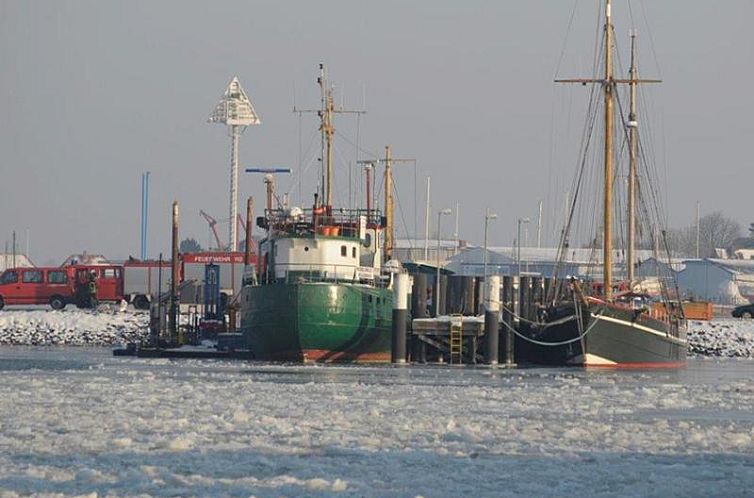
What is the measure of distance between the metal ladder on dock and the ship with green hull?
2054mm

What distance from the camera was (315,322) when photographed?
50.2m

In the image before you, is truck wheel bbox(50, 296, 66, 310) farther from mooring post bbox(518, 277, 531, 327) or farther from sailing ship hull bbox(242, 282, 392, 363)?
mooring post bbox(518, 277, 531, 327)

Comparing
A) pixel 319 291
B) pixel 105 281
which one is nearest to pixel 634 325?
pixel 319 291

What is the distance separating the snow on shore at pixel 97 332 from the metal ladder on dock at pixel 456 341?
711 inches

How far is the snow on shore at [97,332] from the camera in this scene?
219 ft

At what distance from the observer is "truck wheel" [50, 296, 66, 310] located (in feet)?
275

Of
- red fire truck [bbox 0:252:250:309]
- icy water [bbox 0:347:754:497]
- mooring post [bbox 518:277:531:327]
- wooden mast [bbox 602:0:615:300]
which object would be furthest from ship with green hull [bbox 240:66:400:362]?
red fire truck [bbox 0:252:250:309]

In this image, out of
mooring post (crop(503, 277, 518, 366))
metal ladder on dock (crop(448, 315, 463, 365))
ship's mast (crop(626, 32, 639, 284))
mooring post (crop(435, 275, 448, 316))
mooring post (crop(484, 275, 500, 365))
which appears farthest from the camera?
ship's mast (crop(626, 32, 639, 284))

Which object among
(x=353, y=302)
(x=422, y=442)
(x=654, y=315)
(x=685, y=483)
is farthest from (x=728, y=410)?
(x=654, y=315)

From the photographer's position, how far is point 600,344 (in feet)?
172

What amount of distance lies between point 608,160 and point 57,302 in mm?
37228

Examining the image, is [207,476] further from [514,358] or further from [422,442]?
[514,358]

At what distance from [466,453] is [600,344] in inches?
1222

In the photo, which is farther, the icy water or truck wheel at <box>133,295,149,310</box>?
truck wheel at <box>133,295,149,310</box>
